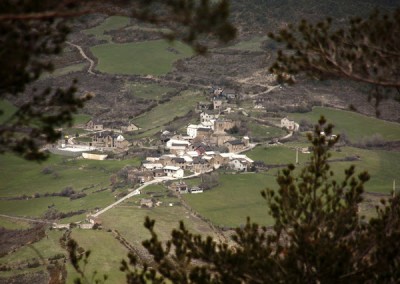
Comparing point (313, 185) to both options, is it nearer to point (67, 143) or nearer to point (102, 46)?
point (67, 143)

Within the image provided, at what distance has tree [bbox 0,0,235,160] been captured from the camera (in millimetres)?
8445

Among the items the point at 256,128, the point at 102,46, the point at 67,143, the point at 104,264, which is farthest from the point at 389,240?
the point at 102,46

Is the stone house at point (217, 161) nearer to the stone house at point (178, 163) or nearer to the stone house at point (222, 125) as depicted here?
the stone house at point (178, 163)

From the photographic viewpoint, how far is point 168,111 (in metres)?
69.8

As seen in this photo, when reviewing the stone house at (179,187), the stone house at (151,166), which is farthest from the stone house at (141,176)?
the stone house at (179,187)

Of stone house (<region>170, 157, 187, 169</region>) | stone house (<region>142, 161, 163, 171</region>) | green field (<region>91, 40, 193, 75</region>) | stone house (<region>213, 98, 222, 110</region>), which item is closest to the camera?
stone house (<region>142, 161, 163, 171</region>)

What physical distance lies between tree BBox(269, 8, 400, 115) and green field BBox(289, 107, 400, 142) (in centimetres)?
4793

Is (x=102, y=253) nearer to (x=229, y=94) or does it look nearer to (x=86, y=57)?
(x=229, y=94)

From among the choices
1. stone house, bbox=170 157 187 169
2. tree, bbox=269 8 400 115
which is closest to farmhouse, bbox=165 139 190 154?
stone house, bbox=170 157 187 169

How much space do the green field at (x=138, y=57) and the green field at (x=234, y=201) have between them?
129ft

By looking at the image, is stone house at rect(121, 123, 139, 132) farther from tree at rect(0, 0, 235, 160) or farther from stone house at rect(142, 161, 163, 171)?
tree at rect(0, 0, 235, 160)

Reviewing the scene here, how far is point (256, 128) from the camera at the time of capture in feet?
202

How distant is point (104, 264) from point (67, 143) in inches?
1302

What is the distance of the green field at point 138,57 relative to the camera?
8638 cm
